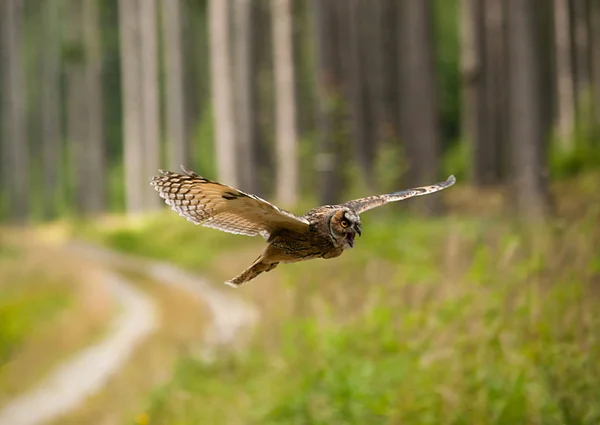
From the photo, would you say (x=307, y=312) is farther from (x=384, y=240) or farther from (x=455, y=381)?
(x=384, y=240)

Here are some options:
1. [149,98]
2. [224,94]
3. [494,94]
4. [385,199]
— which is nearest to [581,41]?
[494,94]

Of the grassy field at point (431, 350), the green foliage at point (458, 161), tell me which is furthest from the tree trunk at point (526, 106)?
the green foliage at point (458, 161)

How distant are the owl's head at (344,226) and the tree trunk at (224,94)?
1905cm

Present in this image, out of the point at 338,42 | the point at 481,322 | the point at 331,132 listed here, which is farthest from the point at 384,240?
the point at 338,42

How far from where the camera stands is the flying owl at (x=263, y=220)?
195 cm

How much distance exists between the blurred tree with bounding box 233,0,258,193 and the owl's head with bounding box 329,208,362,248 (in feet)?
58.8

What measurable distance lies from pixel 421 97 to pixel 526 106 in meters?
3.12

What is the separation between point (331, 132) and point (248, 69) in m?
5.31

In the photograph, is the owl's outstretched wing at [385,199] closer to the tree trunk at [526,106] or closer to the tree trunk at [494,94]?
the tree trunk at [526,106]

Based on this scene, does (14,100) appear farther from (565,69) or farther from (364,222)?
(364,222)

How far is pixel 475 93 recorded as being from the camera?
65.1 feet

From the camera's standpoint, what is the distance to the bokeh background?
4.95 metres

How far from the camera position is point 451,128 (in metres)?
37.2

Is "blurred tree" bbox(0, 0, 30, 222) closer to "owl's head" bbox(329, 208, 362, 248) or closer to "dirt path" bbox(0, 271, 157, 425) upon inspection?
"dirt path" bbox(0, 271, 157, 425)
